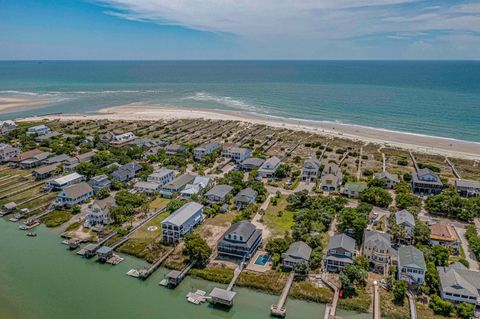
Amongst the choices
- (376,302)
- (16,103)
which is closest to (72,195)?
(376,302)

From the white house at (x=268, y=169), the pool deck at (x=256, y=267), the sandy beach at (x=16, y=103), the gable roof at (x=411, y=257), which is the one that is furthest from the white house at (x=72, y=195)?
the sandy beach at (x=16, y=103)

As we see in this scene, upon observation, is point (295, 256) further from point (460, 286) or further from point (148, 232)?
point (148, 232)

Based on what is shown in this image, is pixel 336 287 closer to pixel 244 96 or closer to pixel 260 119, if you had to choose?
pixel 260 119

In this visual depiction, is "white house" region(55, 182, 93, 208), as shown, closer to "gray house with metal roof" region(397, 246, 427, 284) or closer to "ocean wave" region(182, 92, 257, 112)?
"gray house with metal roof" region(397, 246, 427, 284)

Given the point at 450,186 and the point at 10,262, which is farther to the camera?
the point at 450,186

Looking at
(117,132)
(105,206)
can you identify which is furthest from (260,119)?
(105,206)

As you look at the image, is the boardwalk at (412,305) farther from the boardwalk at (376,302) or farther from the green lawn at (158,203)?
the green lawn at (158,203)
